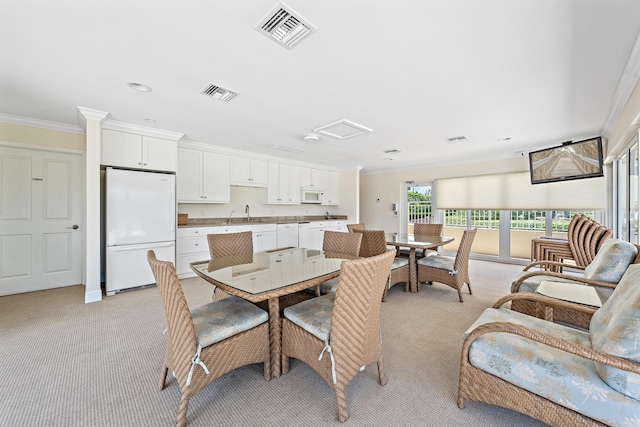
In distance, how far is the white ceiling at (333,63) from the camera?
1.62 metres

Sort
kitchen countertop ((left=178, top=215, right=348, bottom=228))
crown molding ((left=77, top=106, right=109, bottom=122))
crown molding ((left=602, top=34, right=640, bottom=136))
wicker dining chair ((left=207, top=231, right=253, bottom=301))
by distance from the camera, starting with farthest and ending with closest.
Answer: kitchen countertop ((left=178, top=215, right=348, bottom=228)), crown molding ((left=77, top=106, right=109, bottom=122)), wicker dining chair ((left=207, top=231, right=253, bottom=301)), crown molding ((left=602, top=34, right=640, bottom=136))

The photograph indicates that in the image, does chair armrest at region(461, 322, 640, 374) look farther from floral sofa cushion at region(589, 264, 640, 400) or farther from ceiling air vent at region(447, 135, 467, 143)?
ceiling air vent at region(447, 135, 467, 143)

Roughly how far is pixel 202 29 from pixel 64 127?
11.6 feet

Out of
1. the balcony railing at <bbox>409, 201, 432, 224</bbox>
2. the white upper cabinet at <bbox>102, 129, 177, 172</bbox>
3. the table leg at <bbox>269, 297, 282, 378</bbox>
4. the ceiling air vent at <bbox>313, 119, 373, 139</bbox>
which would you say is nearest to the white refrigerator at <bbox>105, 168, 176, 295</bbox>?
the white upper cabinet at <bbox>102, 129, 177, 172</bbox>

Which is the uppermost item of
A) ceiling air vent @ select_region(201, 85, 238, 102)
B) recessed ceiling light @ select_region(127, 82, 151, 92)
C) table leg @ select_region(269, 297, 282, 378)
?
recessed ceiling light @ select_region(127, 82, 151, 92)

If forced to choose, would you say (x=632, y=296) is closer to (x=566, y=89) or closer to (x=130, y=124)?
(x=566, y=89)

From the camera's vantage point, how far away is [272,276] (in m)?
1.94

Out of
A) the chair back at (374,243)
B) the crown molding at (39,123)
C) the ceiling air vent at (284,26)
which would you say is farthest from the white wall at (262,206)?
the ceiling air vent at (284,26)

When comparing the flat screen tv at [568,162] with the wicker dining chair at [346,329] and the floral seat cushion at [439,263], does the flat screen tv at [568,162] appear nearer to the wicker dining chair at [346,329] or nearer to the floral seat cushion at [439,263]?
the floral seat cushion at [439,263]

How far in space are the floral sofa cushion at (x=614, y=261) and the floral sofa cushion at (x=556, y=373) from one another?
99 cm

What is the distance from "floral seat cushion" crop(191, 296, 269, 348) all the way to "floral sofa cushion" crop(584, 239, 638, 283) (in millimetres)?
2767

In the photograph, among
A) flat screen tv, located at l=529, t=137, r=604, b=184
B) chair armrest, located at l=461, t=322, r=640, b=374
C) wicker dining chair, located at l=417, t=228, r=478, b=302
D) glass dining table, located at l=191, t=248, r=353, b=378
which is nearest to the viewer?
chair armrest, located at l=461, t=322, r=640, b=374

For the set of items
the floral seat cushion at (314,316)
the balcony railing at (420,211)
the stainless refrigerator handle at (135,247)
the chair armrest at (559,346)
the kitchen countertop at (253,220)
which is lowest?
the floral seat cushion at (314,316)

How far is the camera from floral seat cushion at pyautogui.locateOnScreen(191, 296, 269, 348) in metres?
1.59
